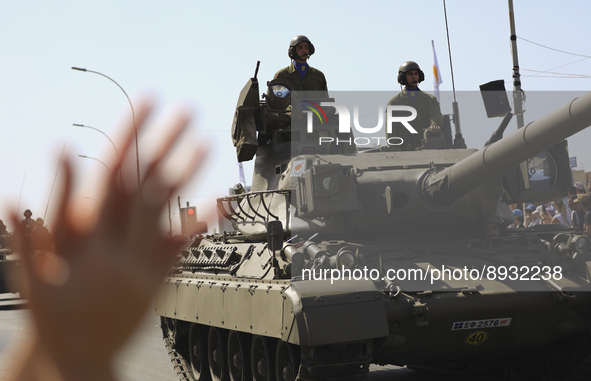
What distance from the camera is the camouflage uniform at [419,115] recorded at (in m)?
8.63

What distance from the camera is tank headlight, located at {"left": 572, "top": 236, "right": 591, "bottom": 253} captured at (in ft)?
21.1

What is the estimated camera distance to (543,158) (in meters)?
7.48

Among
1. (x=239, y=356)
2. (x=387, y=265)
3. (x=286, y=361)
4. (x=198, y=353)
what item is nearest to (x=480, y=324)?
(x=387, y=265)

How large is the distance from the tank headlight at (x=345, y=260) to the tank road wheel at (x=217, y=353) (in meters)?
2.83

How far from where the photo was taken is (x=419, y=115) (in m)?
8.77

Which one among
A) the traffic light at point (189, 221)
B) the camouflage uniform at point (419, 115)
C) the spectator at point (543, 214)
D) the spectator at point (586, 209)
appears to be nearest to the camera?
the traffic light at point (189, 221)

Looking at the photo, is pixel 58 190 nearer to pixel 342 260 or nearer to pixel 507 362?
pixel 342 260


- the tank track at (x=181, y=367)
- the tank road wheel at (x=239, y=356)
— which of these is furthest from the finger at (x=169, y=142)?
the tank track at (x=181, y=367)

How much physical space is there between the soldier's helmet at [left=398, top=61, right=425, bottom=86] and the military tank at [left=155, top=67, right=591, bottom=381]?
119 cm

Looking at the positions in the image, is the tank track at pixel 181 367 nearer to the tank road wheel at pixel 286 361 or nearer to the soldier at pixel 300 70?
the tank road wheel at pixel 286 361

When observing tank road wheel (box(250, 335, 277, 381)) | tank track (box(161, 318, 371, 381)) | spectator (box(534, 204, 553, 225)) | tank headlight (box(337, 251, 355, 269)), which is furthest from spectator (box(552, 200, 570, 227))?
tank track (box(161, 318, 371, 381))

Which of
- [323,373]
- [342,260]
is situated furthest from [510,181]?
[323,373]

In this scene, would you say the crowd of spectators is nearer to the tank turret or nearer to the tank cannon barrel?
the tank turret

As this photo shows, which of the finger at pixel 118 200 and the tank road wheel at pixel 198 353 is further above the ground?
the finger at pixel 118 200
